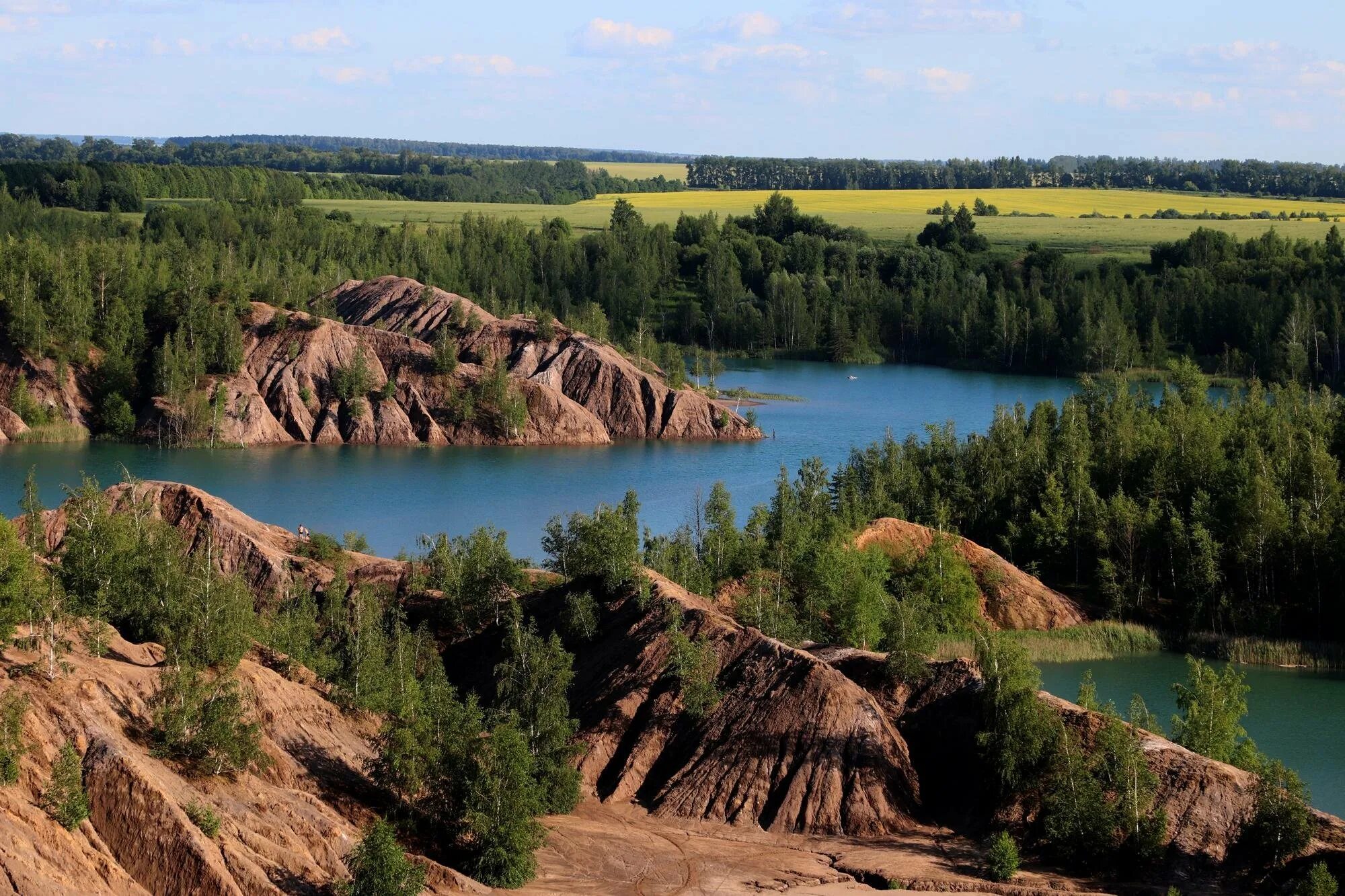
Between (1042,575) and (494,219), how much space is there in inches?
4531

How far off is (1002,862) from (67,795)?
1922cm

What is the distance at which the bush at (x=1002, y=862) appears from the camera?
38.1 metres

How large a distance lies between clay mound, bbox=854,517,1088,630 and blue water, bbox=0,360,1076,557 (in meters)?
16.3

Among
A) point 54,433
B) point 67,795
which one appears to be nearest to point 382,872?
point 67,795

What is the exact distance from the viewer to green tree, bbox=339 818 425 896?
108ft

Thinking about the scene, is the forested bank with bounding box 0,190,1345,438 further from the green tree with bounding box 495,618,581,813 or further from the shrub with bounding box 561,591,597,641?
the green tree with bounding box 495,618,581,813

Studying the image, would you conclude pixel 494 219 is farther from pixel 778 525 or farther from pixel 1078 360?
pixel 778 525

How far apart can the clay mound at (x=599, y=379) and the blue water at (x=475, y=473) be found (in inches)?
104

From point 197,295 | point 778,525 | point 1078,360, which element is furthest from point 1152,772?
point 1078,360

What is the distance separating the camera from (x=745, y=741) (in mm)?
43875

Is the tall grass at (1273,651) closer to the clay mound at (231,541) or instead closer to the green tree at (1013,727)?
the green tree at (1013,727)

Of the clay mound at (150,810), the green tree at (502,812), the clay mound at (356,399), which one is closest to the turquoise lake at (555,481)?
the clay mound at (356,399)

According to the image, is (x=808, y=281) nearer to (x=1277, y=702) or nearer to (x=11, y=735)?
(x=1277, y=702)

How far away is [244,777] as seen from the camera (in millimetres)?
37094
